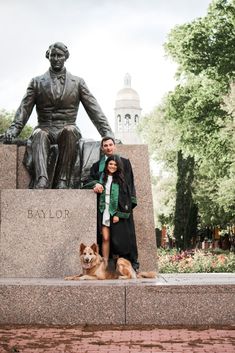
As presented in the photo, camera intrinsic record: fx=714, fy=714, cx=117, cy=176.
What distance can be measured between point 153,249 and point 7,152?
2.88 metres

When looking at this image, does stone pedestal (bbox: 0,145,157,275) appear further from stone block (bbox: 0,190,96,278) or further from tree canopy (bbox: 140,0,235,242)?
tree canopy (bbox: 140,0,235,242)

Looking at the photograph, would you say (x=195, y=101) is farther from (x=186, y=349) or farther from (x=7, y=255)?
(x=186, y=349)

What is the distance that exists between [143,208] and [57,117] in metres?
2.09

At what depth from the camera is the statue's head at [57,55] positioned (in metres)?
11.7

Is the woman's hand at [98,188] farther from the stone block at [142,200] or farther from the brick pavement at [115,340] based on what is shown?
the brick pavement at [115,340]

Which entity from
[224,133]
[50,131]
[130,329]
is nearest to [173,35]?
[224,133]

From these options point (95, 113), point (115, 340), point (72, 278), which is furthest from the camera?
point (95, 113)

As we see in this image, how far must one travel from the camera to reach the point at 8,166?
11.7 metres

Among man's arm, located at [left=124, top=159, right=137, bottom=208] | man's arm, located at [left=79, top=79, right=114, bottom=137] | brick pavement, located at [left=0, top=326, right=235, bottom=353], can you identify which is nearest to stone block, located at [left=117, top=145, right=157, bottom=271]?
man's arm, located at [left=79, top=79, right=114, bottom=137]

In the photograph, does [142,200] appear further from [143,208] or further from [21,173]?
[21,173]

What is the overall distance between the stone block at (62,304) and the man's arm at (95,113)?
4.11 meters

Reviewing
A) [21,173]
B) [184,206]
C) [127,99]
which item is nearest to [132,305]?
[21,173]

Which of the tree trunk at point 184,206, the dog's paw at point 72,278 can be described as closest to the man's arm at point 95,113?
the dog's paw at point 72,278

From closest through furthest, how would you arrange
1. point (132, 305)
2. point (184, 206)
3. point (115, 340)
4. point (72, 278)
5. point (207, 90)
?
point (115, 340)
point (132, 305)
point (72, 278)
point (184, 206)
point (207, 90)
